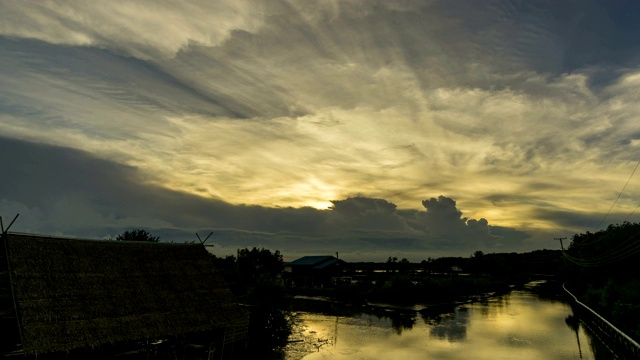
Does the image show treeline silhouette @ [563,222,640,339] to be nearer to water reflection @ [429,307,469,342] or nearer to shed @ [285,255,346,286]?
water reflection @ [429,307,469,342]

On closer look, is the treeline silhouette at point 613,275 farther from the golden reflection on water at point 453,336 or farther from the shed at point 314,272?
the shed at point 314,272

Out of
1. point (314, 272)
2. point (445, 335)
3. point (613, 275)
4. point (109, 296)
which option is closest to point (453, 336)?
point (445, 335)

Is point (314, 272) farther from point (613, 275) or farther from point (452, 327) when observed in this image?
point (613, 275)

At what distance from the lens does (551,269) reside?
120 m

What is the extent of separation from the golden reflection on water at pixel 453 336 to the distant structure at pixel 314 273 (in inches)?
1056

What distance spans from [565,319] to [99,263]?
47513mm

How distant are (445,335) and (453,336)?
74 centimetres

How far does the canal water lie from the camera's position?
2839 centimetres

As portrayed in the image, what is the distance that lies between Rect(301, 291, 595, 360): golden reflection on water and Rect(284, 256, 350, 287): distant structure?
88.0ft

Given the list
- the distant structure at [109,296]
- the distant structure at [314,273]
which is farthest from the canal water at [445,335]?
the distant structure at [314,273]

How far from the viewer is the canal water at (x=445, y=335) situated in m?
28.4

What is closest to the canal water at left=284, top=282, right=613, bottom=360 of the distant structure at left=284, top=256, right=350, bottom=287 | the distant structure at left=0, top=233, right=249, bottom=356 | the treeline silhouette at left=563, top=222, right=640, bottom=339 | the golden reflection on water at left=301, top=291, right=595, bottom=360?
the golden reflection on water at left=301, top=291, right=595, bottom=360

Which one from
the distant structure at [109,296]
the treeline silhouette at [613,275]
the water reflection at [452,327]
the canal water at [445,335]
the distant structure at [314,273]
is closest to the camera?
the distant structure at [109,296]

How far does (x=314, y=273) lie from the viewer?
7394 cm
